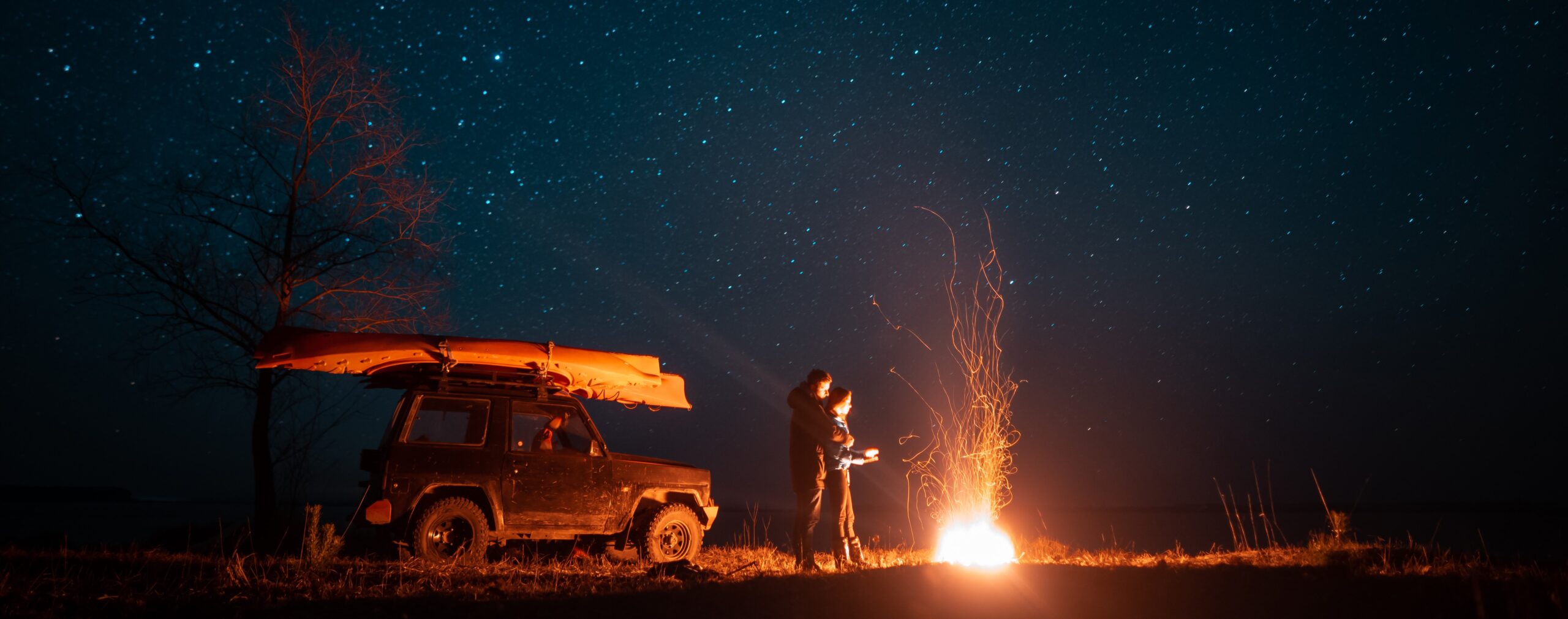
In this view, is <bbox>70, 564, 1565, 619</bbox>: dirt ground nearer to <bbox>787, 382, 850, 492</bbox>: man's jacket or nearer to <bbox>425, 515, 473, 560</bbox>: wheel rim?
<bbox>787, 382, 850, 492</bbox>: man's jacket

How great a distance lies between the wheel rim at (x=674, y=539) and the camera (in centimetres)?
998

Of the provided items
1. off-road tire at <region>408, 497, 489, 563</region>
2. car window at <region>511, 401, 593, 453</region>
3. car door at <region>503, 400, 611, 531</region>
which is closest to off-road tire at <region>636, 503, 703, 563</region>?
car door at <region>503, 400, 611, 531</region>

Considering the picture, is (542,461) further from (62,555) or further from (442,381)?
(62,555)

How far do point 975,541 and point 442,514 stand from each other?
18.5 feet

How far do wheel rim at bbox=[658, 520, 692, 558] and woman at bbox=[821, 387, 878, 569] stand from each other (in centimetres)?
212

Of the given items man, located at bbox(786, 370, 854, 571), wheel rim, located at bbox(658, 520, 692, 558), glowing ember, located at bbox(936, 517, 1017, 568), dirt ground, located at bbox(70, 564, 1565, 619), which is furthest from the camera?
wheel rim, located at bbox(658, 520, 692, 558)

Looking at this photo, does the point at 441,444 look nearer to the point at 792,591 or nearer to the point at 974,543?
the point at 792,591

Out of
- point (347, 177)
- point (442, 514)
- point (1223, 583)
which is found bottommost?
point (1223, 583)

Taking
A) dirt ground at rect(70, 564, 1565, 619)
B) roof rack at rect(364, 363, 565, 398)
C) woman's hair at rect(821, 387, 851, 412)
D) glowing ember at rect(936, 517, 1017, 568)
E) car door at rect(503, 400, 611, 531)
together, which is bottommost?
dirt ground at rect(70, 564, 1565, 619)

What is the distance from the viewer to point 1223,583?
6.52 m

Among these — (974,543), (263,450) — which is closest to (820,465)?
(974,543)

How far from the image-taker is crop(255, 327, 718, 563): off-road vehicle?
29.1 feet

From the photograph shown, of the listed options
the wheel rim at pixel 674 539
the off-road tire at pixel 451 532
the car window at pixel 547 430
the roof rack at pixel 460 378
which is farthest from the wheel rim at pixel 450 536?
the wheel rim at pixel 674 539

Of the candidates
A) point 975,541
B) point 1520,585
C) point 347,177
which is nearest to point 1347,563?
point 1520,585
